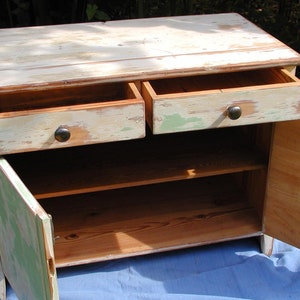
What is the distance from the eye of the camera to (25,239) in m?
1.16

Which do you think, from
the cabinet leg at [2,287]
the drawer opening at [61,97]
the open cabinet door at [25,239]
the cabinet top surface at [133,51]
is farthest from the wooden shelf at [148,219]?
the cabinet top surface at [133,51]

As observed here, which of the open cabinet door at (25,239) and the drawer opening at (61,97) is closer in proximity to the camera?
the open cabinet door at (25,239)

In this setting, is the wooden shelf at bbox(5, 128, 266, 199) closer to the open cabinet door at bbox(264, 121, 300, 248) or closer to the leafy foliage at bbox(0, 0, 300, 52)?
the open cabinet door at bbox(264, 121, 300, 248)

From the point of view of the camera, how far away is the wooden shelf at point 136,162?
1553 mm

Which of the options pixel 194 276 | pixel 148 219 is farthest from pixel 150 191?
pixel 194 276

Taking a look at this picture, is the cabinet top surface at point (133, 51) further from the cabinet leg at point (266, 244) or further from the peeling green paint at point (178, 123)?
the cabinet leg at point (266, 244)

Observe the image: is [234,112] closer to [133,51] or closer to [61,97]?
[133,51]

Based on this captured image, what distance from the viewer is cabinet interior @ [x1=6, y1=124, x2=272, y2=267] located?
1.59 metres

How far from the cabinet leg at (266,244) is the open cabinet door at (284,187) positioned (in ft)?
0.16

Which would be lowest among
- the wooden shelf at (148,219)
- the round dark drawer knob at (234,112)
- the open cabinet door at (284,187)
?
the wooden shelf at (148,219)

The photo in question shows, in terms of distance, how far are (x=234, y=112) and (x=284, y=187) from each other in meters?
0.36

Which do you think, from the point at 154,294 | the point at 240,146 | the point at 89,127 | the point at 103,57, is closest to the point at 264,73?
the point at 240,146

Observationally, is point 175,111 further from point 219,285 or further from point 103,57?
point 219,285

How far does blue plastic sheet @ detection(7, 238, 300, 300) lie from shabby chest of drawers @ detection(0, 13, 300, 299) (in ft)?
0.24
